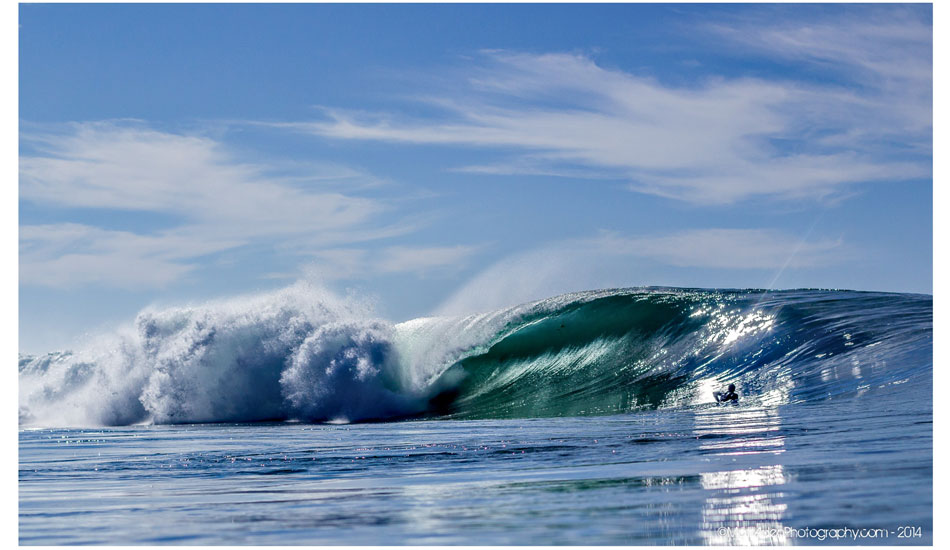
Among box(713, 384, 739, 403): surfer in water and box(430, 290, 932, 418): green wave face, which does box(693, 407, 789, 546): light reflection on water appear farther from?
box(430, 290, 932, 418): green wave face

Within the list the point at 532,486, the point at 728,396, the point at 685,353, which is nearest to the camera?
the point at 532,486

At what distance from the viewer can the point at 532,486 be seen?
7.54m

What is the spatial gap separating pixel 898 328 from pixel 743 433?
28.4 feet

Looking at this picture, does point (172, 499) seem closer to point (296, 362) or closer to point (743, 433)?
point (743, 433)

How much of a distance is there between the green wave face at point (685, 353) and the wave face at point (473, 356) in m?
0.05

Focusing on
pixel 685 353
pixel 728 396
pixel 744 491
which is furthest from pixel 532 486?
pixel 685 353

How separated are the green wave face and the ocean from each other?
80mm

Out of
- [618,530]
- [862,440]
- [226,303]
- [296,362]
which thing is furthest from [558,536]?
[226,303]

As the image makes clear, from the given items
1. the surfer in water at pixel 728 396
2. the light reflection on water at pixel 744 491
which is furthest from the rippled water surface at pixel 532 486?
the surfer in water at pixel 728 396

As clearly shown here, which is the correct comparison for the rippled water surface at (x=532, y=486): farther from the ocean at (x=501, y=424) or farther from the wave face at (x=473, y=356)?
the wave face at (x=473, y=356)

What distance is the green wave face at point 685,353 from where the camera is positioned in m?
16.2

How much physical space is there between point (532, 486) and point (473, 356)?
51.6 ft

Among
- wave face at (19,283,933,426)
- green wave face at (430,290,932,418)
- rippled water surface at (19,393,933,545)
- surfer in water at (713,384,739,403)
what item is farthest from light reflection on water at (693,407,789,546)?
wave face at (19,283,933,426)

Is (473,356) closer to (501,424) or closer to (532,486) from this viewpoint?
(501,424)
